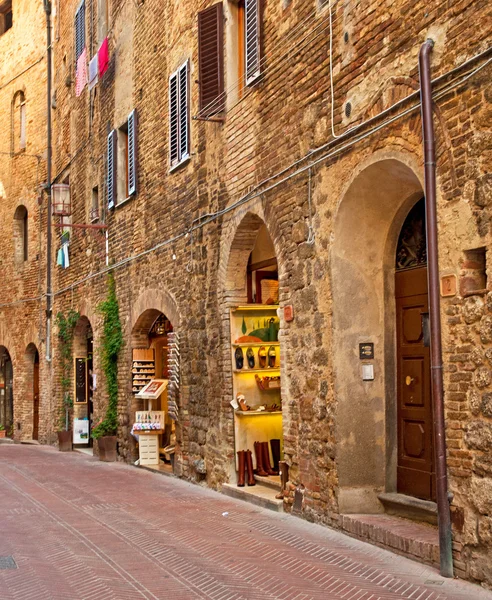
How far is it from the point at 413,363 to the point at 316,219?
1.65 meters

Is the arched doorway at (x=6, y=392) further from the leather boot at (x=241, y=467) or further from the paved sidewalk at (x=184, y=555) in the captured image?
the leather boot at (x=241, y=467)

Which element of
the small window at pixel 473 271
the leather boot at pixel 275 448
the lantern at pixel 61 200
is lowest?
the leather boot at pixel 275 448

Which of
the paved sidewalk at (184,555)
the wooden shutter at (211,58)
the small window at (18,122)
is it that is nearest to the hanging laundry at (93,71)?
the wooden shutter at (211,58)

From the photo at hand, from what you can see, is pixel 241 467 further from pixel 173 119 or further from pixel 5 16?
pixel 5 16

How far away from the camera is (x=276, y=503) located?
354 inches

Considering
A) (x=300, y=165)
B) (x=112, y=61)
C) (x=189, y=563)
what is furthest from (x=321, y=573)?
(x=112, y=61)

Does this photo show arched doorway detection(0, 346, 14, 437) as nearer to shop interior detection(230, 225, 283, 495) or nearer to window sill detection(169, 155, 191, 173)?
window sill detection(169, 155, 191, 173)

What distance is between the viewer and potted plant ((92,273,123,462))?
15.1 meters

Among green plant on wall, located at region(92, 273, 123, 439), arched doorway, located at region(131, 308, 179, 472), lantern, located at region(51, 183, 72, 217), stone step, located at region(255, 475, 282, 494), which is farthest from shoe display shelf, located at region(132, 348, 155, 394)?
lantern, located at region(51, 183, 72, 217)

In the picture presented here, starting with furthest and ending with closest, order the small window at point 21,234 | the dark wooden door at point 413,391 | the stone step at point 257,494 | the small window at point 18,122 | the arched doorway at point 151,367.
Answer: the small window at point 18,122
the small window at point 21,234
the arched doorway at point 151,367
the stone step at point 257,494
the dark wooden door at point 413,391

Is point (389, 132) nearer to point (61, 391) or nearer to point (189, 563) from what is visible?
point (189, 563)

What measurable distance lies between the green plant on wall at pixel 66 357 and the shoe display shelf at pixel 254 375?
27.0 feet

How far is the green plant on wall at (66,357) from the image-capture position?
729 inches

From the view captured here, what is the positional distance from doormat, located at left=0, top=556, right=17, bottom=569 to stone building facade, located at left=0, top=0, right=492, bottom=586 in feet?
9.39
